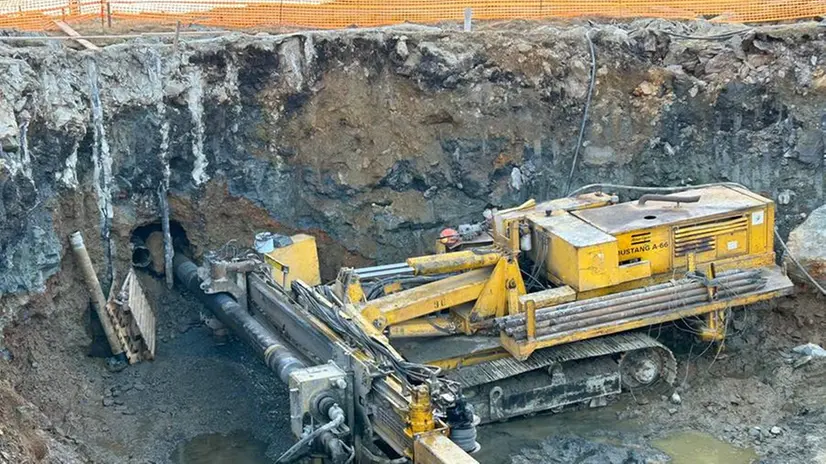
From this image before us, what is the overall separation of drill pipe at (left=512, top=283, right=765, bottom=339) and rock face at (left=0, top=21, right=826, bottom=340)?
3.06m

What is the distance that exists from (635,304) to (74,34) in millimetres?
8203

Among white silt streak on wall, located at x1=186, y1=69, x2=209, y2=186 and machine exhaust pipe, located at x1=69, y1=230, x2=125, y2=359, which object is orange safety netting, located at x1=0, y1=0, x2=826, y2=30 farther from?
machine exhaust pipe, located at x1=69, y1=230, x2=125, y2=359

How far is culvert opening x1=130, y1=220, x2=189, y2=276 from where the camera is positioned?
14.7 meters

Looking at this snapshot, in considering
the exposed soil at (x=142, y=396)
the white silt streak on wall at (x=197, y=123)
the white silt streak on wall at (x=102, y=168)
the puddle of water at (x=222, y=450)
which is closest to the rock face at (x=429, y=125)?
the white silt streak on wall at (x=197, y=123)

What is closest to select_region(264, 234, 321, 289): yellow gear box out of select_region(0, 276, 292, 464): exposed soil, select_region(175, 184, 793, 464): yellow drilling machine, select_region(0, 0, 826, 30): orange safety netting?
select_region(175, 184, 793, 464): yellow drilling machine

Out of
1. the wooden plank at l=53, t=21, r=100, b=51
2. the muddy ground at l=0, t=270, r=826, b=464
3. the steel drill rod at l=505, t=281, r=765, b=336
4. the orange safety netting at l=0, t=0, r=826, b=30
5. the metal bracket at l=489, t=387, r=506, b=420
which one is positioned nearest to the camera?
the muddy ground at l=0, t=270, r=826, b=464

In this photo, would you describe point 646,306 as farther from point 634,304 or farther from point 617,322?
point 617,322

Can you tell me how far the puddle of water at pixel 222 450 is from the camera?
11.7m

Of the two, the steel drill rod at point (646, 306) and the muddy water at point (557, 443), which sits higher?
the steel drill rod at point (646, 306)

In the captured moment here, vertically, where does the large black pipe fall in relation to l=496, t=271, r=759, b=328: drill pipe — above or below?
below

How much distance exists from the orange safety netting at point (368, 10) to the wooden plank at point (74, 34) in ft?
0.75

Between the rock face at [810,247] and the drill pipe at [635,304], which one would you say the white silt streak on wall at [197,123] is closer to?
the drill pipe at [635,304]

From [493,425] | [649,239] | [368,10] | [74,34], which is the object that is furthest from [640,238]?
[74,34]

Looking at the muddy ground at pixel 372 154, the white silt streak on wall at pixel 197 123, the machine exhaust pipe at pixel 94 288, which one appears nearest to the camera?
the muddy ground at pixel 372 154
